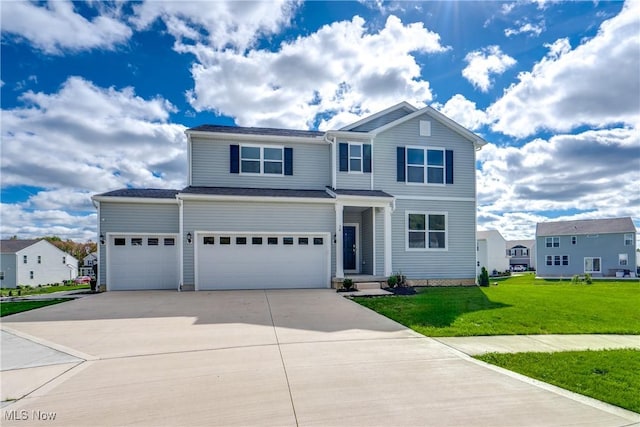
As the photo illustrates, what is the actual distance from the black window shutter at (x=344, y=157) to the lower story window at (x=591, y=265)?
36639 mm

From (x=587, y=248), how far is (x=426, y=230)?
3366 cm

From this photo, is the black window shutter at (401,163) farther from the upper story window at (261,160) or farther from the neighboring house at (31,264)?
the neighboring house at (31,264)

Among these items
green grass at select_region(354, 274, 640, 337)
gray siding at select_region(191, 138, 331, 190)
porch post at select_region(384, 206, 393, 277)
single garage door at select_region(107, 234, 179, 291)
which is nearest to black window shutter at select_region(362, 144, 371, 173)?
gray siding at select_region(191, 138, 331, 190)

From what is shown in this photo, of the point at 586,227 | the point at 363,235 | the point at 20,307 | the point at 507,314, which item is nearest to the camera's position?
the point at 507,314

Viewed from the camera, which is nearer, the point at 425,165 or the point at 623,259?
the point at 425,165

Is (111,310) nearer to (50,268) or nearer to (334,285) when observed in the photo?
(334,285)

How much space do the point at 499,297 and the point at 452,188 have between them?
6059 mm

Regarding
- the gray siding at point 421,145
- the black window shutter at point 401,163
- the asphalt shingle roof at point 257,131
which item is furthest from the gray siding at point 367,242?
the asphalt shingle roof at point 257,131

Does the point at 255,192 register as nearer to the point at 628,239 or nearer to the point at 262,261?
the point at 262,261

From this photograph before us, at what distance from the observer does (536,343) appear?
6043mm

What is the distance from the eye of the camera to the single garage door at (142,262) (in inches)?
545

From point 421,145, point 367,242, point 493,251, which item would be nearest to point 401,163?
point 421,145

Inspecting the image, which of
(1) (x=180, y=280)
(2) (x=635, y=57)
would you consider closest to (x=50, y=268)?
(1) (x=180, y=280)

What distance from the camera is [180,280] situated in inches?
523
